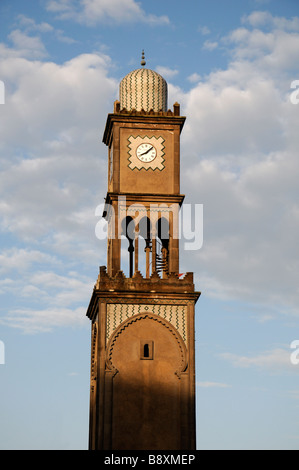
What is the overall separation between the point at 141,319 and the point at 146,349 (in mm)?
1847

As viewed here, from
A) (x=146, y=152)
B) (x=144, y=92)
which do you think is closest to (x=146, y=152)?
(x=146, y=152)

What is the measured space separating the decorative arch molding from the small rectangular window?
1.38 meters

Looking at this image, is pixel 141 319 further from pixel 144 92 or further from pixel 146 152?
pixel 144 92

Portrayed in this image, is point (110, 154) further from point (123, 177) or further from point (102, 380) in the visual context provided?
point (102, 380)

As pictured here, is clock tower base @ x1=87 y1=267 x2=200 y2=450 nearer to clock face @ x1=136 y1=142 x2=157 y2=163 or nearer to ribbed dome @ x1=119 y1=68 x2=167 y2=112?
clock face @ x1=136 y1=142 x2=157 y2=163

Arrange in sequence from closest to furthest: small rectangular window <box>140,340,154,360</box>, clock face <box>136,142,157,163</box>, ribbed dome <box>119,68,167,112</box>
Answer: small rectangular window <box>140,340,154,360</box> < clock face <box>136,142,157,163</box> < ribbed dome <box>119,68,167,112</box>

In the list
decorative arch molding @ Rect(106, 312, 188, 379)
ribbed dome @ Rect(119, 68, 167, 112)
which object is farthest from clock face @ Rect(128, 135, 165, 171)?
decorative arch molding @ Rect(106, 312, 188, 379)

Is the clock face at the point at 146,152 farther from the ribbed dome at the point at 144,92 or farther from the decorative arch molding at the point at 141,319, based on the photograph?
the decorative arch molding at the point at 141,319

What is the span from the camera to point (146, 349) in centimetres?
6438

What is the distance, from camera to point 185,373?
6397 cm

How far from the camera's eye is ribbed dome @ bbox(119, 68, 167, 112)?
232 feet
